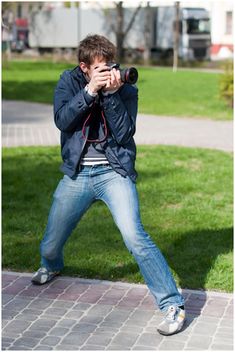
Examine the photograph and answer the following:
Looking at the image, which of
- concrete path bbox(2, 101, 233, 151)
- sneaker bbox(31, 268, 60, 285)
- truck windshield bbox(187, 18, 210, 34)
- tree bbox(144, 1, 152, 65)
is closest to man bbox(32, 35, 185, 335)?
sneaker bbox(31, 268, 60, 285)

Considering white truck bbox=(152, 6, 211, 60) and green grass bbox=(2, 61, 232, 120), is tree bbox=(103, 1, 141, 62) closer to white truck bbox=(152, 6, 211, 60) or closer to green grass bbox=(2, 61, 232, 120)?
white truck bbox=(152, 6, 211, 60)

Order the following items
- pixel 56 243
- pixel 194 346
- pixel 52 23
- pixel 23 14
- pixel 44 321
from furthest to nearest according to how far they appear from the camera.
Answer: pixel 23 14 < pixel 52 23 < pixel 56 243 < pixel 44 321 < pixel 194 346

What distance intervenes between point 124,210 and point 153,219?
9.22ft

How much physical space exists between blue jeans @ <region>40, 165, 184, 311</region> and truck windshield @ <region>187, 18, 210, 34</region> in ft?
118

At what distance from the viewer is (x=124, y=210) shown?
4.83m

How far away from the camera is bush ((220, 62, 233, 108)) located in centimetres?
1742

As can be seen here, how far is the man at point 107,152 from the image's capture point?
4.70 m

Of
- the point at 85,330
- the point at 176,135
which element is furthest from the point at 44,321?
the point at 176,135

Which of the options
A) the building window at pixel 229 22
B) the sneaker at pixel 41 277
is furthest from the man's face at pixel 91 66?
the building window at pixel 229 22

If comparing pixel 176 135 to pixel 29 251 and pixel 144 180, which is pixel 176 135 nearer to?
pixel 144 180

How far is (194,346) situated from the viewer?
462cm

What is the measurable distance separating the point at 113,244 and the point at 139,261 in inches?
72.7

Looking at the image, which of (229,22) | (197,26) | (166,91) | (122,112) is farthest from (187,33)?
(122,112)

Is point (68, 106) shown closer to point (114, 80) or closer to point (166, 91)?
point (114, 80)
